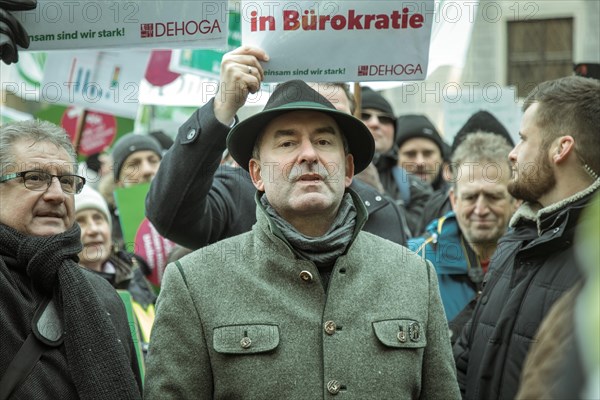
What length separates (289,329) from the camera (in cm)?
335

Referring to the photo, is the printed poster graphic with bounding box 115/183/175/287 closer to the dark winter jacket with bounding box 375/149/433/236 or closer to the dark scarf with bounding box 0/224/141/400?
the dark winter jacket with bounding box 375/149/433/236

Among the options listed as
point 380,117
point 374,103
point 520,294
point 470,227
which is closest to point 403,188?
point 380,117

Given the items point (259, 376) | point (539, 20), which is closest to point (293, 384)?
point (259, 376)

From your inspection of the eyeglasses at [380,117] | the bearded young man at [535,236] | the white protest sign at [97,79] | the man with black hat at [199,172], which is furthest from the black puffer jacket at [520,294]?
the eyeglasses at [380,117]

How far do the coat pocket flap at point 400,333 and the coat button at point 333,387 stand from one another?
217mm

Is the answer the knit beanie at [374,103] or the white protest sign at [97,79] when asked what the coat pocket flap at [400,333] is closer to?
the white protest sign at [97,79]

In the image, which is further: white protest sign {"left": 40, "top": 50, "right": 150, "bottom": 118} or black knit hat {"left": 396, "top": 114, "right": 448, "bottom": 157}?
black knit hat {"left": 396, "top": 114, "right": 448, "bottom": 157}

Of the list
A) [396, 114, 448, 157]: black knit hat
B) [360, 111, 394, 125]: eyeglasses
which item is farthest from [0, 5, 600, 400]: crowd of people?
[396, 114, 448, 157]: black knit hat

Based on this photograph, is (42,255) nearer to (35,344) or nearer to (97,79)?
(35,344)

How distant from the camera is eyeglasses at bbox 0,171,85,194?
3.59 m

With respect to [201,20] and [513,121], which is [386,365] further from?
[513,121]

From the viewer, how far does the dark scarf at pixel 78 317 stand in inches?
133

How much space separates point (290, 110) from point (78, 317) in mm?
1056

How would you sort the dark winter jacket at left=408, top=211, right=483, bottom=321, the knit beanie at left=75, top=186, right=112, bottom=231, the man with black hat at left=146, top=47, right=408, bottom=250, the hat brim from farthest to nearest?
the knit beanie at left=75, top=186, right=112, bottom=231 < the dark winter jacket at left=408, top=211, right=483, bottom=321 < the man with black hat at left=146, top=47, right=408, bottom=250 < the hat brim
